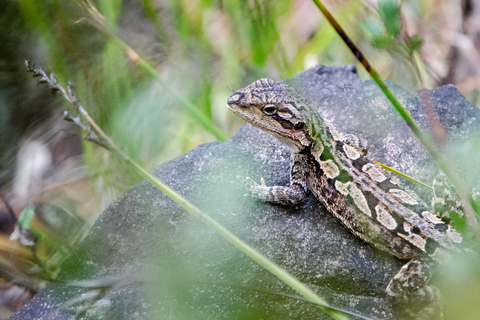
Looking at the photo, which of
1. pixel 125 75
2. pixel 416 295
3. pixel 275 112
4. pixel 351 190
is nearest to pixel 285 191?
pixel 351 190

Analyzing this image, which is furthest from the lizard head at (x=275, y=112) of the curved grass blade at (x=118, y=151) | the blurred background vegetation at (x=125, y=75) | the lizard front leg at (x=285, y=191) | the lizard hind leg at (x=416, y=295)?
the curved grass blade at (x=118, y=151)

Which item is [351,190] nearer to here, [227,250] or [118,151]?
[227,250]

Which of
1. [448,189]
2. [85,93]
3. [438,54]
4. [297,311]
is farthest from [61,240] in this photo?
[438,54]

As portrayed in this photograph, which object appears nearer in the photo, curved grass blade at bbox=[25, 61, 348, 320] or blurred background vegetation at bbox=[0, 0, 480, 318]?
curved grass blade at bbox=[25, 61, 348, 320]

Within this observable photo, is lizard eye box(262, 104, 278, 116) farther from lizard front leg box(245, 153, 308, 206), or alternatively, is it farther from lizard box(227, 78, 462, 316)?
lizard front leg box(245, 153, 308, 206)

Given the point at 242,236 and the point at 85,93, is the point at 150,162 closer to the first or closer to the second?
the point at 85,93

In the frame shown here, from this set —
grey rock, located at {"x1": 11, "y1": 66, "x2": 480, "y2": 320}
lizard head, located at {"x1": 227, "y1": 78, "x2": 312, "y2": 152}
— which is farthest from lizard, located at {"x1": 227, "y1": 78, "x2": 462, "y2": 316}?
grey rock, located at {"x1": 11, "y1": 66, "x2": 480, "y2": 320}
